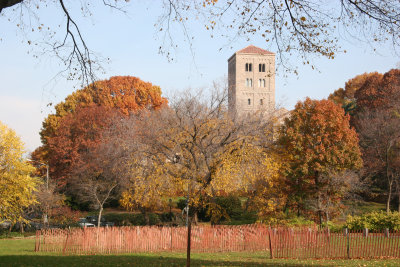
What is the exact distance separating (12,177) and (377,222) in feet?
69.7

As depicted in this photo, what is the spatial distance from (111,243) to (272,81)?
69.6 metres

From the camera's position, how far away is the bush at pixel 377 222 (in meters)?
21.2

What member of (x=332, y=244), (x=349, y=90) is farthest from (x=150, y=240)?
(x=349, y=90)

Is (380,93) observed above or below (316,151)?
above

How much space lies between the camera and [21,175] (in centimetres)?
2748

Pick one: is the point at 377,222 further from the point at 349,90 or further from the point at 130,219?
the point at 349,90

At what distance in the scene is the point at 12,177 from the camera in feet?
88.9

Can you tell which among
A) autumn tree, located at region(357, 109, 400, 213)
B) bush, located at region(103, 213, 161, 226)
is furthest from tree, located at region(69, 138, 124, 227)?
autumn tree, located at region(357, 109, 400, 213)

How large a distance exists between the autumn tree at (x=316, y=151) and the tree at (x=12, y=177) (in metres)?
17.5

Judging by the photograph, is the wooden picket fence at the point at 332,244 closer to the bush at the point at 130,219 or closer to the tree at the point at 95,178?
the tree at the point at 95,178

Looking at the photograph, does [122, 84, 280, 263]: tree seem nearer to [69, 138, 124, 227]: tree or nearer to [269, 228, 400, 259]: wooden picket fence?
[269, 228, 400, 259]: wooden picket fence

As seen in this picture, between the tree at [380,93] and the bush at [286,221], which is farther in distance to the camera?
the tree at [380,93]

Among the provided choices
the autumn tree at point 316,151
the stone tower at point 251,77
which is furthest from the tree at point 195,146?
the stone tower at point 251,77

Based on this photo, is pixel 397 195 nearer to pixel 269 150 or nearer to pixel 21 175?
pixel 269 150
